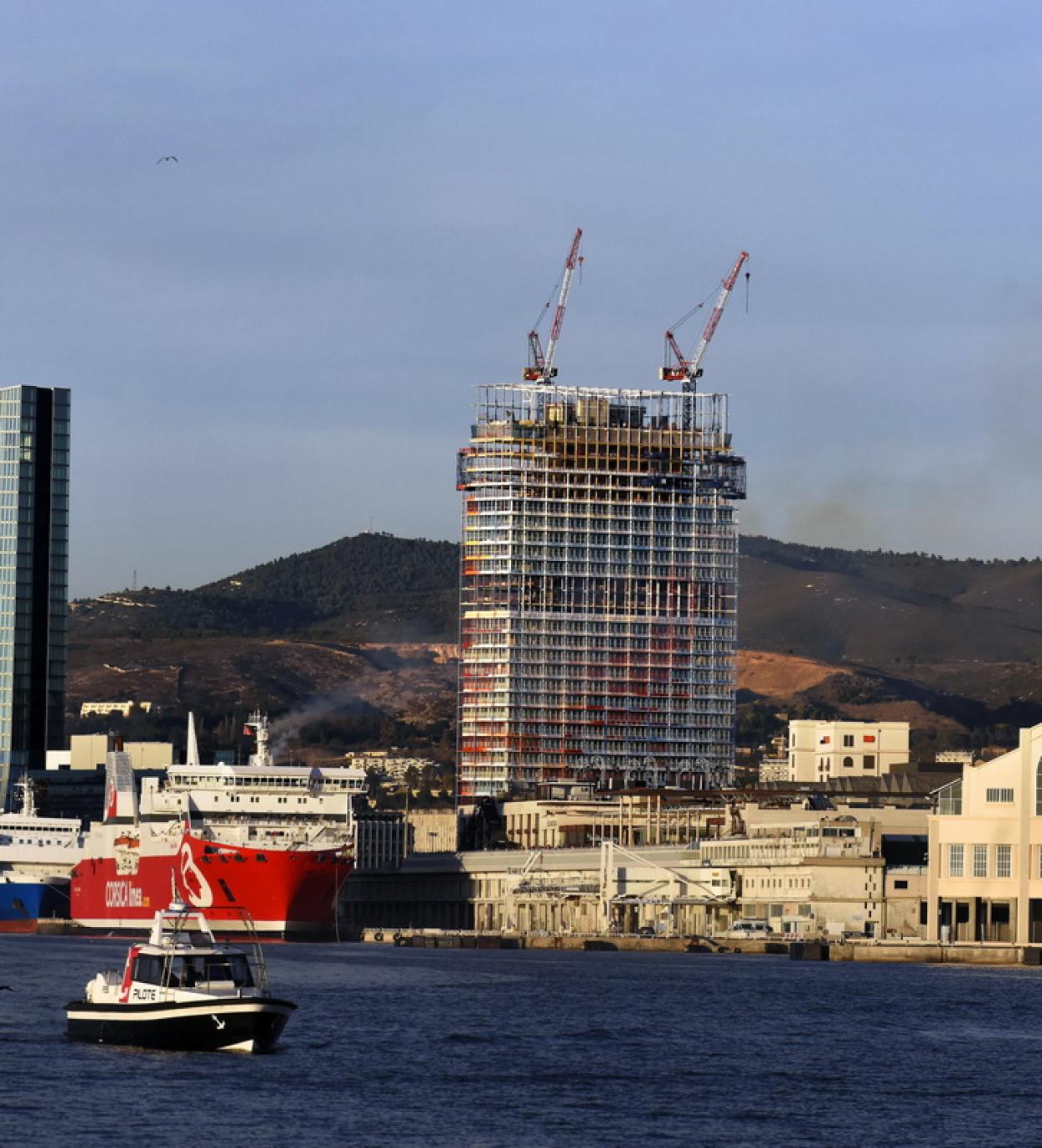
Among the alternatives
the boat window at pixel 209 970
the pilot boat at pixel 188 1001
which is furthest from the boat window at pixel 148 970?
the boat window at pixel 209 970

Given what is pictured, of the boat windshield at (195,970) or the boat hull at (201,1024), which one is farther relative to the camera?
the boat windshield at (195,970)

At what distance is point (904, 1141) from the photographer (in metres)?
84.5

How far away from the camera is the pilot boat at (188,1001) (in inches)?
3851

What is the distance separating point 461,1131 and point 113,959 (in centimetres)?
8463

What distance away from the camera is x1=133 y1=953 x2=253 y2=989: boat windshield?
98.2 meters

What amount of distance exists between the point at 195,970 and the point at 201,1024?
1809 mm

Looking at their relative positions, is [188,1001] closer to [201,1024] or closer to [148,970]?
[201,1024]

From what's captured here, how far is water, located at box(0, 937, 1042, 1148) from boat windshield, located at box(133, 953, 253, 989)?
249 cm

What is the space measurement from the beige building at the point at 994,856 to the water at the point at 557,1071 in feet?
148

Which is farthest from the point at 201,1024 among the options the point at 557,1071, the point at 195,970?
the point at 557,1071

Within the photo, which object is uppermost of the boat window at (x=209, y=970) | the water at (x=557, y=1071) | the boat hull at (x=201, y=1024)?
the boat window at (x=209, y=970)

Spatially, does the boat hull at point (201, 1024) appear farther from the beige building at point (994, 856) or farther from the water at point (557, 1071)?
the beige building at point (994, 856)

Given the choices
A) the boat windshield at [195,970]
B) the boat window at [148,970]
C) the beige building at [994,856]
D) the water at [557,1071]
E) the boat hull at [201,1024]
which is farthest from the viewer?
the beige building at [994,856]

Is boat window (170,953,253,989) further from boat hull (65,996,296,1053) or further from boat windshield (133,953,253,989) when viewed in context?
boat hull (65,996,296,1053)
